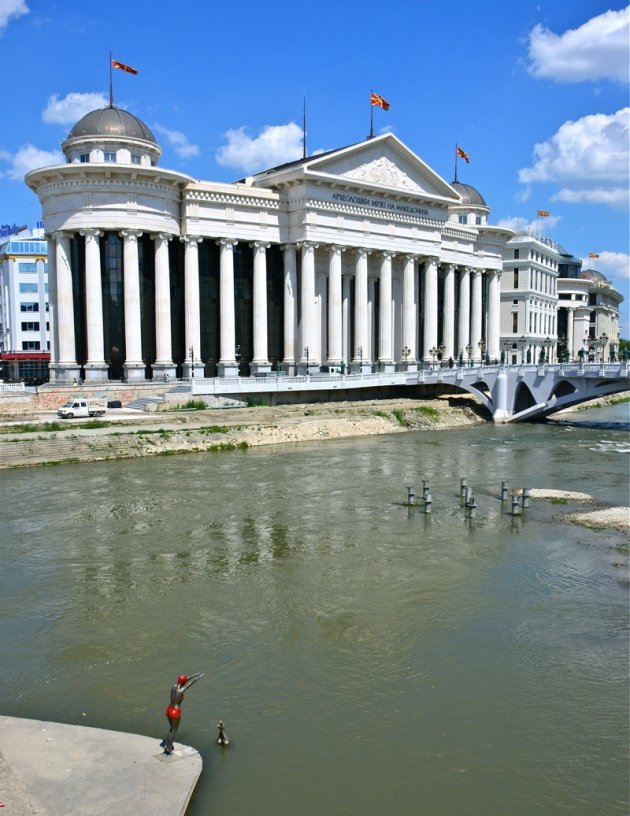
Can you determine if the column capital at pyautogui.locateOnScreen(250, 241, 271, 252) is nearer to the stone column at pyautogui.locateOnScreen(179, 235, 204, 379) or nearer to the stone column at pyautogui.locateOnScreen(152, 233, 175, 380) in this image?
the stone column at pyautogui.locateOnScreen(179, 235, 204, 379)

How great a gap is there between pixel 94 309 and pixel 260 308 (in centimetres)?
1526

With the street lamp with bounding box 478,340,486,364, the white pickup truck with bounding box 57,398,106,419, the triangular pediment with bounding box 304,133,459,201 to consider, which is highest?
the triangular pediment with bounding box 304,133,459,201

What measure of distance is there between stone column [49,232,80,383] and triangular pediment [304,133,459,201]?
22155 mm

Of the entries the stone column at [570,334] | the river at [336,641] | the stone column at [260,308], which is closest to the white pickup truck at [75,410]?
the river at [336,641]

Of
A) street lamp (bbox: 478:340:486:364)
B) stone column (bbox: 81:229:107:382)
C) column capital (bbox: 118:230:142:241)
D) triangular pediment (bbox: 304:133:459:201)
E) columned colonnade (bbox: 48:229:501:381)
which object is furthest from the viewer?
street lamp (bbox: 478:340:486:364)

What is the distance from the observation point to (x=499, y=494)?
36.0 m

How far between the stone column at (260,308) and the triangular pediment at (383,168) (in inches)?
330

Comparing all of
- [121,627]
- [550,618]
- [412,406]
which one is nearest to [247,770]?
[121,627]

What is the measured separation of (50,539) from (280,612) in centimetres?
1132

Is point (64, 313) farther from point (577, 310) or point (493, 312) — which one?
point (577, 310)

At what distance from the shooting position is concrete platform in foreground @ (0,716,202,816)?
10.9m

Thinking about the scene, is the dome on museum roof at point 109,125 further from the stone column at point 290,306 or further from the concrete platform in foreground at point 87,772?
the concrete platform in foreground at point 87,772

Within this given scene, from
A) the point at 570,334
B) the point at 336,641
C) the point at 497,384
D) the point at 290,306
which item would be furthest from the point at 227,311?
the point at 570,334

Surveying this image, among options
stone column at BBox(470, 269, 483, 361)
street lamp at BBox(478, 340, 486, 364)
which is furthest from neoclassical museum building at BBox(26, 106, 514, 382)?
stone column at BBox(470, 269, 483, 361)
